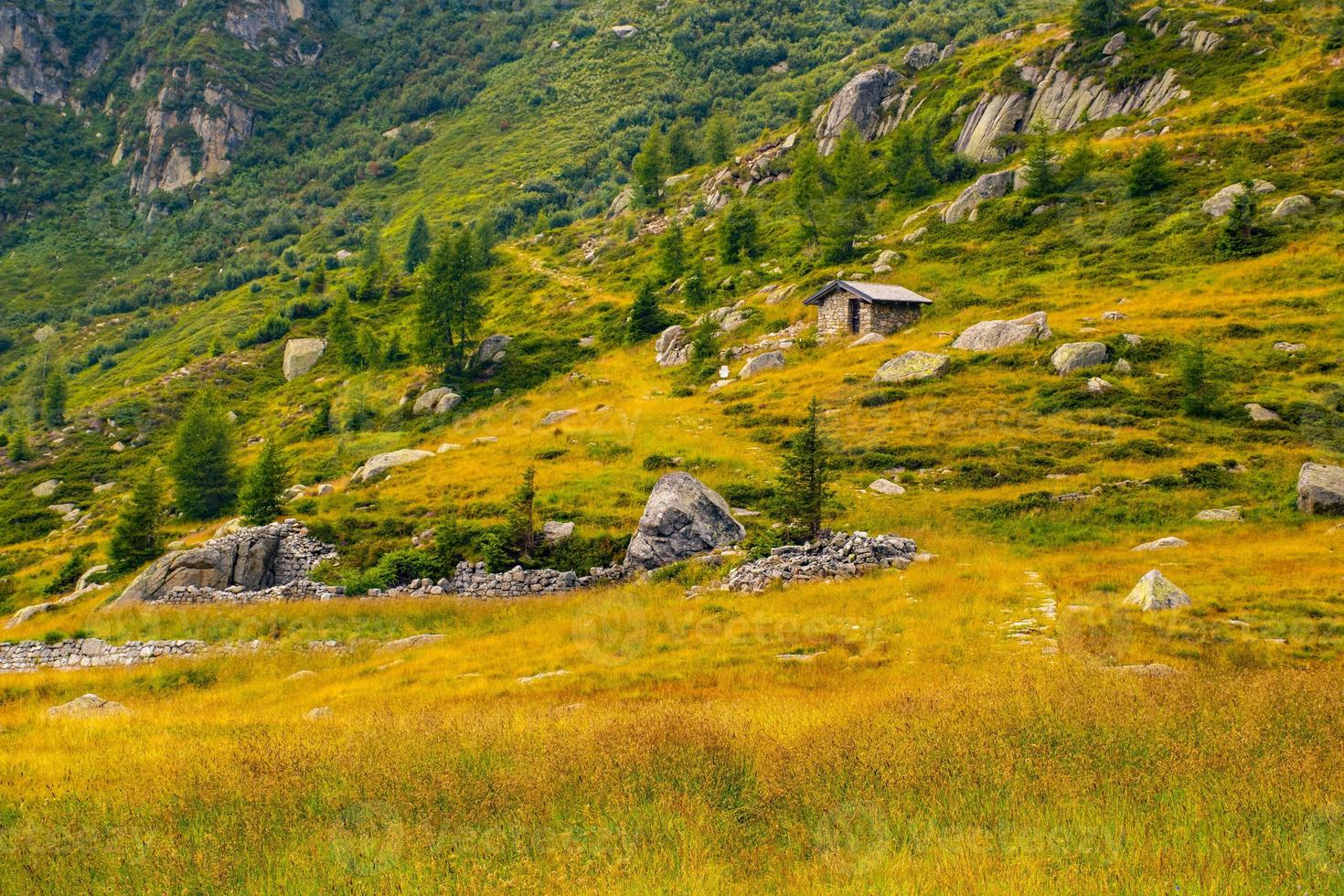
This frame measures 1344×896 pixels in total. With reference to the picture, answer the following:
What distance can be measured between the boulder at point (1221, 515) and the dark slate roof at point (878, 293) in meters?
33.8

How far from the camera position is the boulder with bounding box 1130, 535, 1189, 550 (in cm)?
2039

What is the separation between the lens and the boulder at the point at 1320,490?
2141 centimetres

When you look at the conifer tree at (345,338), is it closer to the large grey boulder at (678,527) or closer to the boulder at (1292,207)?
the large grey boulder at (678,527)

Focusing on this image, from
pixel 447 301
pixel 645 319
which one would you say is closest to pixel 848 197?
pixel 645 319

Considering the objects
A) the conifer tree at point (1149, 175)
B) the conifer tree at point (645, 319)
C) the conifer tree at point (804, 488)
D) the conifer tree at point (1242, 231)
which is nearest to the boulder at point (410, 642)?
the conifer tree at point (804, 488)

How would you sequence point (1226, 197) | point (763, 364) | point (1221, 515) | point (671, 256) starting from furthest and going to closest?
point (671, 256)
point (763, 364)
point (1226, 197)
point (1221, 515)

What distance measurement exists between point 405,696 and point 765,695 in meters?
8.35

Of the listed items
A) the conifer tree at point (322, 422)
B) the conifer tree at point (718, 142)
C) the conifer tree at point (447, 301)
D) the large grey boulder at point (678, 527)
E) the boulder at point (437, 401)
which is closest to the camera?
the large grey boulder at point (678, 527)

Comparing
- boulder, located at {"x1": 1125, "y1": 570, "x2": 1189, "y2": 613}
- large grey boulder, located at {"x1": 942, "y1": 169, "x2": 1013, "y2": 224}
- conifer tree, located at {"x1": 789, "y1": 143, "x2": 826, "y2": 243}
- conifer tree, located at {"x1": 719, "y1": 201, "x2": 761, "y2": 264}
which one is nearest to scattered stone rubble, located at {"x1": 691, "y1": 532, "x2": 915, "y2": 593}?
boulder, located at {"x1": 1125, "y1": 570, "x2": 1189, "y2": 613}

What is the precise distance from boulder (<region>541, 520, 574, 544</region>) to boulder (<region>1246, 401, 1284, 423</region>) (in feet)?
105

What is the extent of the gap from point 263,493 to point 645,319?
4300 centimetres

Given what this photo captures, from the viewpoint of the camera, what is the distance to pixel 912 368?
44.2 meters

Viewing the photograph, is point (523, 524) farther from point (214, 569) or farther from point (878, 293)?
point (878, 293)

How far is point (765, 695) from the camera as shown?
450 inches
